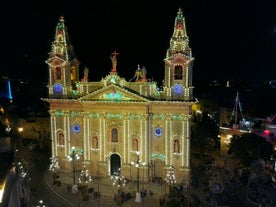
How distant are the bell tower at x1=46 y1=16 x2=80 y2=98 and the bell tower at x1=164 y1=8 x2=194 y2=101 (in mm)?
12368

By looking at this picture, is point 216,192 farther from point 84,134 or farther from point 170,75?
point 84,134

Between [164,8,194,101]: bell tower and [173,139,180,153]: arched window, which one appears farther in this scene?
[173,139,180,153]: arched window

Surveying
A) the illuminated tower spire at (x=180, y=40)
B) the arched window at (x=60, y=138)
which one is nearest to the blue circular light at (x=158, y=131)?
the illuminated tower spire at (x=180, y=40)

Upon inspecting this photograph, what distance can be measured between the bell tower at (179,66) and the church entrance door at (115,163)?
9925 millimetres

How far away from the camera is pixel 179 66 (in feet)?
119

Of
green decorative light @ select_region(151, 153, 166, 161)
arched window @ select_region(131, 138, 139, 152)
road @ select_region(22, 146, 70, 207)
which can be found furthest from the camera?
arched window @ select_region(131, 138, 139, 152)

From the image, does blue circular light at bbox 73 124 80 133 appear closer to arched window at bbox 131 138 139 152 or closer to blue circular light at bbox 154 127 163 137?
arched window at bbox 131 138 139 152

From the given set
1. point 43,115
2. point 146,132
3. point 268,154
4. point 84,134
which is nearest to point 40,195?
point 84,134

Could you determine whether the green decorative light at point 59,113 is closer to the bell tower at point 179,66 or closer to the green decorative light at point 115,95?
the green decorative light at point 115,95

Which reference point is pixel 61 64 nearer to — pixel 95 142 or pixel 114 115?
pixel 114 115

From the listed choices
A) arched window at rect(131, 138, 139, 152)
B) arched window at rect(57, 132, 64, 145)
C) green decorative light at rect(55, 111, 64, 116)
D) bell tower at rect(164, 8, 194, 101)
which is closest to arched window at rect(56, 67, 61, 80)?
green decorative light at rect(55, 111, 64, 116)

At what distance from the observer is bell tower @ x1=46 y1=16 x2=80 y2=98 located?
38844 mm

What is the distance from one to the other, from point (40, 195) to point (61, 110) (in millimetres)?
10750

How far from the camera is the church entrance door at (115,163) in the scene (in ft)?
128
